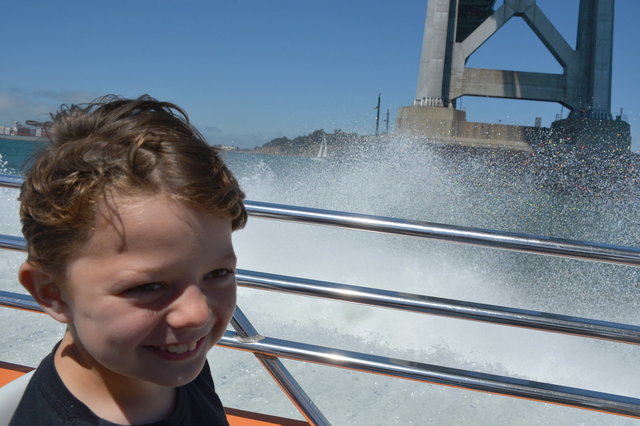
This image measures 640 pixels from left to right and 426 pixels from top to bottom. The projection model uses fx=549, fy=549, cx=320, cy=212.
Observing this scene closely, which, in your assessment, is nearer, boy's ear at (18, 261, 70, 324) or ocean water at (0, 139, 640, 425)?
boy's ear at (18, 261, 70, 324)

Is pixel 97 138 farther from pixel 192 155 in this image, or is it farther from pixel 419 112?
pixel 419 112

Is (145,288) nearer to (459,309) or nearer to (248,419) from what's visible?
(459,309)

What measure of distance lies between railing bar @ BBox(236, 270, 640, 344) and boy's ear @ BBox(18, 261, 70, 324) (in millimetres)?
580

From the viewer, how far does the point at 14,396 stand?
25.9 inches

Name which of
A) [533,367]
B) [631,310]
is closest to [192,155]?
[533,367]

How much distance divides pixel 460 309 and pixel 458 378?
0.46 ft

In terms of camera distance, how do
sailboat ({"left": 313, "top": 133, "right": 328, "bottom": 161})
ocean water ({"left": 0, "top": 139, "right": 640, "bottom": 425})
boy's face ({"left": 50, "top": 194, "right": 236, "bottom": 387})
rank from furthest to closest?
sailboat ({"left": 313, "top": 133, "right": 328, "bottom": 161})
ocean water ({"left": 0, "top": 139, "right": 640, "bottom": 425})
boy's face ({"left": 50, "top": 194, "right": 236, "bottom": 387})

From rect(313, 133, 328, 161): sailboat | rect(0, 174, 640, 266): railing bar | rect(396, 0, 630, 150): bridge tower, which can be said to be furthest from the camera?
rect(313, 133, 328, 161): sailboat

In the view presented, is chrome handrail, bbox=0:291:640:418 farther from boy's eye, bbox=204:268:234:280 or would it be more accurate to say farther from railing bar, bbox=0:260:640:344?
boy's eye, bbox=204:268:234:280

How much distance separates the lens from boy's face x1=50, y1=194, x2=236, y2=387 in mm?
535

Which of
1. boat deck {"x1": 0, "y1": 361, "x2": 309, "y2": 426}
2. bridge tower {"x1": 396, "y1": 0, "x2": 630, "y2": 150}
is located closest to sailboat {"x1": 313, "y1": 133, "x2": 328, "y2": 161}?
bridge tower {"x1": 396, "y1": 0, "x2": 630, "y2": 150}

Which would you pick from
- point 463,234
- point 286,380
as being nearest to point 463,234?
point 463,234

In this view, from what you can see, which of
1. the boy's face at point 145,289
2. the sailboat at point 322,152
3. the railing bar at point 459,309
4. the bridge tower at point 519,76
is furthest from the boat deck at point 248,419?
the sailboat at point 322,152

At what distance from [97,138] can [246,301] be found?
403 centimetres
